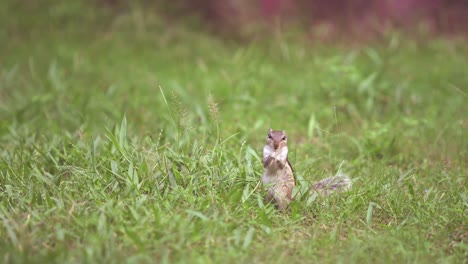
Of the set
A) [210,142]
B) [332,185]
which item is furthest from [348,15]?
[332,185]

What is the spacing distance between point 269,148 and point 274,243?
2.11ft

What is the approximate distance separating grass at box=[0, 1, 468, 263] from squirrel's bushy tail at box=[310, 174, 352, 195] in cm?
6

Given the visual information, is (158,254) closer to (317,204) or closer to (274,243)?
(274,243)

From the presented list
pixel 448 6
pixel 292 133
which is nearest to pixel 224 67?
pixel 292 133

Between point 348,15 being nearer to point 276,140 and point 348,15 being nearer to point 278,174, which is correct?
point 276,140

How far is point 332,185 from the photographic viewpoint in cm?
386

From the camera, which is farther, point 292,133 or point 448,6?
point 448,6

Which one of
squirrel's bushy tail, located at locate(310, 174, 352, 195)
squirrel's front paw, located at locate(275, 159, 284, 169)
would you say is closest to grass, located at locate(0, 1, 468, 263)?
squirrel's bushy tail, located at locate(310, 174, 352, 195)

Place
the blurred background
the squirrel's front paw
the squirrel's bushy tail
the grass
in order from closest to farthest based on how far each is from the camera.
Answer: the grass < the squirrel's front paw < the squirrel's bushy tail < the blurred background

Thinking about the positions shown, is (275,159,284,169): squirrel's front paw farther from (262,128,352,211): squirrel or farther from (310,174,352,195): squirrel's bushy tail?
(310,174,352,195): squirrel's bushy tail

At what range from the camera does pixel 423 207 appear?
12.4ft

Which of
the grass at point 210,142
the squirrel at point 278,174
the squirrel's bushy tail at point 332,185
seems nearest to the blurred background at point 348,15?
the grass at point 210,142

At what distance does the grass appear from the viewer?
10.5 feet

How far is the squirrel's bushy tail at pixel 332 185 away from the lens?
3801 mm
